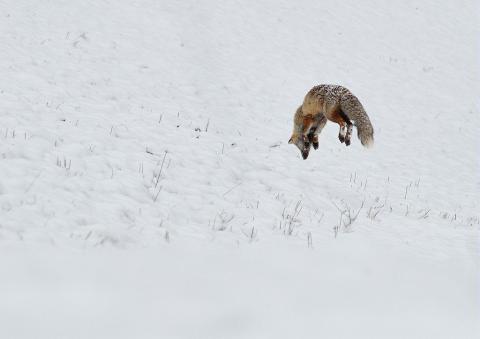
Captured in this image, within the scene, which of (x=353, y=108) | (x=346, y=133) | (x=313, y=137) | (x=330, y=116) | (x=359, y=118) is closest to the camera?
(x=359, y=118)

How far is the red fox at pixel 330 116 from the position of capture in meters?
8.01

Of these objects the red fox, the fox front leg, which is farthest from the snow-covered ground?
the red fox

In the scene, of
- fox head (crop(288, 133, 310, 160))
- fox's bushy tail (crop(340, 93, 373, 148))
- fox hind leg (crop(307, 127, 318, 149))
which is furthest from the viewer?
fox hind leg (crop(307, 127, 318, 149))

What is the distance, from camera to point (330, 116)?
28.9ft

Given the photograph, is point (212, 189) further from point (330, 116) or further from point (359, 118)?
point (330, 116)

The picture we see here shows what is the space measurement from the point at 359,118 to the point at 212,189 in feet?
9.50

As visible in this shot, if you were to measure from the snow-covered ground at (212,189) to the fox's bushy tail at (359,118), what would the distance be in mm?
1129

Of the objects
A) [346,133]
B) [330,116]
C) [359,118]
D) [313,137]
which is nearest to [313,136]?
[313,137]

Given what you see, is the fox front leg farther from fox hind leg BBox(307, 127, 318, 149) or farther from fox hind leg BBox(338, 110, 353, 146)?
fox hind leg BBox(338, 110, 353, 146)

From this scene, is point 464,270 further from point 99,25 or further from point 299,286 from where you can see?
point 99,25

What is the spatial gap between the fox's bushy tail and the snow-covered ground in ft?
3.70

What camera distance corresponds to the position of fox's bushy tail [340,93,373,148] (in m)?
7.89

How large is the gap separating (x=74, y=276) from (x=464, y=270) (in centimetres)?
415

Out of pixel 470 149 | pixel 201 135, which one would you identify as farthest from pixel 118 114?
pixel 470 149
